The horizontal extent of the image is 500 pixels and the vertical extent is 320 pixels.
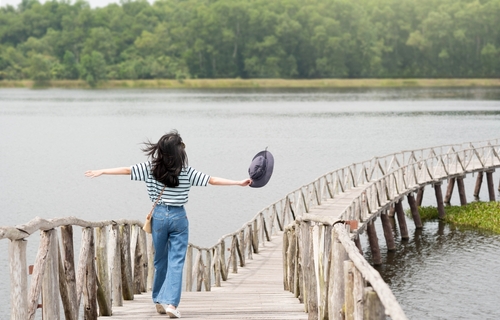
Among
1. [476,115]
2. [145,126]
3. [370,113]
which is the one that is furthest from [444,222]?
[370,113]

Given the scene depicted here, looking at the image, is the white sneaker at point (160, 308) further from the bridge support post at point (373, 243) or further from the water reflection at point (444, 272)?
the bridge support post at point (373, 243)

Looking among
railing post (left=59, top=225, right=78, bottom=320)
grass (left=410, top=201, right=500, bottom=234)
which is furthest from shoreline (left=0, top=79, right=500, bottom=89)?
railing post (left=59, top=225, right=78, bottom=320)

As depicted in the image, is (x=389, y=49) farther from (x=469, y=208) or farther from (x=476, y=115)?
(x=469, y=208)

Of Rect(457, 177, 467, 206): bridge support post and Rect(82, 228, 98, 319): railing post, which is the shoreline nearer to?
Rect(457, 177, 467, 206): bridge support post

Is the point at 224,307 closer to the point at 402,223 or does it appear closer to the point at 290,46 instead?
the point at 402,223

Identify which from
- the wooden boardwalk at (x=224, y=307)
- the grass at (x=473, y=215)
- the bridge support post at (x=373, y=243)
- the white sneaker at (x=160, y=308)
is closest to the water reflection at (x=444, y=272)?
the bridge support post at (x=373, y=243)

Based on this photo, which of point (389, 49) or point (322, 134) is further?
point (389, 49)

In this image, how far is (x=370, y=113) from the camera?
99.2 m

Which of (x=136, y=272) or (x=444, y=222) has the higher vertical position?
(x=136, y=272)

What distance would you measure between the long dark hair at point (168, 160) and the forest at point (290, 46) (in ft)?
477

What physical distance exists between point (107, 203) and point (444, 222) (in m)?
15.8

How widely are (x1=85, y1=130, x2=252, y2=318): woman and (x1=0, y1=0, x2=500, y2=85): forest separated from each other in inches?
5713

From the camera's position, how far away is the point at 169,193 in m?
7.81

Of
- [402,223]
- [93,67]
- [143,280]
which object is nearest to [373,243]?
[402,223]
